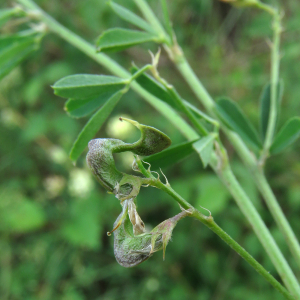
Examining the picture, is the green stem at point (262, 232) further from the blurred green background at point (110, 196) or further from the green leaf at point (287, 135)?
the blurred green background at point (110, 196)

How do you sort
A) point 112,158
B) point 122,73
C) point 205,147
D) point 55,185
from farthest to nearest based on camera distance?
point 55,185
point 122,73
point 205,147
point 112,158

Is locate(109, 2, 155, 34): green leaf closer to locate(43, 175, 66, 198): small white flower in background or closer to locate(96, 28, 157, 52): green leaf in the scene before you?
locate(96, 28, 157, 52): green leaf

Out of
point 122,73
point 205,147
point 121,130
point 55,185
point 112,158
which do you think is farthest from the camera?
point 55,185

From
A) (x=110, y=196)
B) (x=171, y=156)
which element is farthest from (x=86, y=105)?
(x=110, y=196)

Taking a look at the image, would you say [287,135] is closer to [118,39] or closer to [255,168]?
[255,168]

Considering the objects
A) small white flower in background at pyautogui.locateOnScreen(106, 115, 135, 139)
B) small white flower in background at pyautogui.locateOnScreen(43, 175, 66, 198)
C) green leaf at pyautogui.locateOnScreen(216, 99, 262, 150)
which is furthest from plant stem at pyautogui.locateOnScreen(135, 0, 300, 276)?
small white flower in background at pyautogui.locateOnScreen(43, 175, 66, 198)

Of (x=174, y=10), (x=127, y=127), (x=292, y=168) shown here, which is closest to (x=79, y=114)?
(x=127, y=127)

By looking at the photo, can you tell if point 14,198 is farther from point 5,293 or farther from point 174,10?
point 174,10
